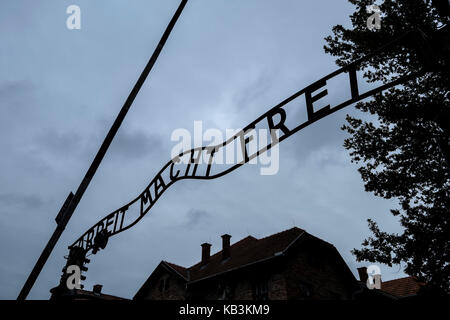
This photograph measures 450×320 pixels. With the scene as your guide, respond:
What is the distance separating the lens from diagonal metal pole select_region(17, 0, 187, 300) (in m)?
4.30

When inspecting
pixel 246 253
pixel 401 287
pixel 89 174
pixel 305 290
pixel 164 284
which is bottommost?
pixel 401 287

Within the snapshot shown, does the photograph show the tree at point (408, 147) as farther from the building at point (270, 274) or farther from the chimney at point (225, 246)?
the chimney at point (225, 246)

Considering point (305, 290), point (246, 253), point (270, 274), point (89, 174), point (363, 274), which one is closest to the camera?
point (89, 174)

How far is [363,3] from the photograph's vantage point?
11.1 meters

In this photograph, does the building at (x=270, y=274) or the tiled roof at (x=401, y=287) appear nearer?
the building at (x=270, y=274)

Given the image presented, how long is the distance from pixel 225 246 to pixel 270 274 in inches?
228

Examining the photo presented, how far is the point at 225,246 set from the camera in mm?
21781

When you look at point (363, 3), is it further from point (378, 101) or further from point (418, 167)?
point (418, 167)

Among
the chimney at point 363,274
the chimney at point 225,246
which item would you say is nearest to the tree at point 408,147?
the chimney at point 225,246

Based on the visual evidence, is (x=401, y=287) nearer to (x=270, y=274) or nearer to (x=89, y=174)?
(x=270, y=274)

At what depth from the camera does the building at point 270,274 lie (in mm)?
16203

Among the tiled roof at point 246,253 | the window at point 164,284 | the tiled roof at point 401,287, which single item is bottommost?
the tiled roof at point 401,287

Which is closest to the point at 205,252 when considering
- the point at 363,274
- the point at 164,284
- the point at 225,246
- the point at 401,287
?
the point at 225,246
